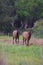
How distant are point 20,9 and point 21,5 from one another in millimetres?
892

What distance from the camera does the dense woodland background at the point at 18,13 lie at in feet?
149

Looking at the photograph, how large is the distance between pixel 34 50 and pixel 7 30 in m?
29.7

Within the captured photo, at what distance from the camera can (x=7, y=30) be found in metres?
47.0

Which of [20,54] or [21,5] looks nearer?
[20,54]

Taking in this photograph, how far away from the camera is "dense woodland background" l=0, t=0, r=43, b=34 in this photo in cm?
4553

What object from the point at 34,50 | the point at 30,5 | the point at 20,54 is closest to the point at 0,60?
the point at 20,54

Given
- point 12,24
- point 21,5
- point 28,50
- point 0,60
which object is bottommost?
point 12,24

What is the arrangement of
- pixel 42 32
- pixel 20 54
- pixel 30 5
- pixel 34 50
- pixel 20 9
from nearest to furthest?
1. pixel 20 54
2. pixel 34 50
3. pixel 42 32
4. pixel 30 5
5. pixel 20 9

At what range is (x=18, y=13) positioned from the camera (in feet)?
160

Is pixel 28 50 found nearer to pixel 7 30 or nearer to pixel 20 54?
pixel 20 54

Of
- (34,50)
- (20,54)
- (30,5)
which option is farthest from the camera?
(30,5)

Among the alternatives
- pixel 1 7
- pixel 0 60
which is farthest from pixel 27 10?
pixel 0 60

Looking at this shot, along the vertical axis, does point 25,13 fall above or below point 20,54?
below

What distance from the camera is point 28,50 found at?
17.7 meters
